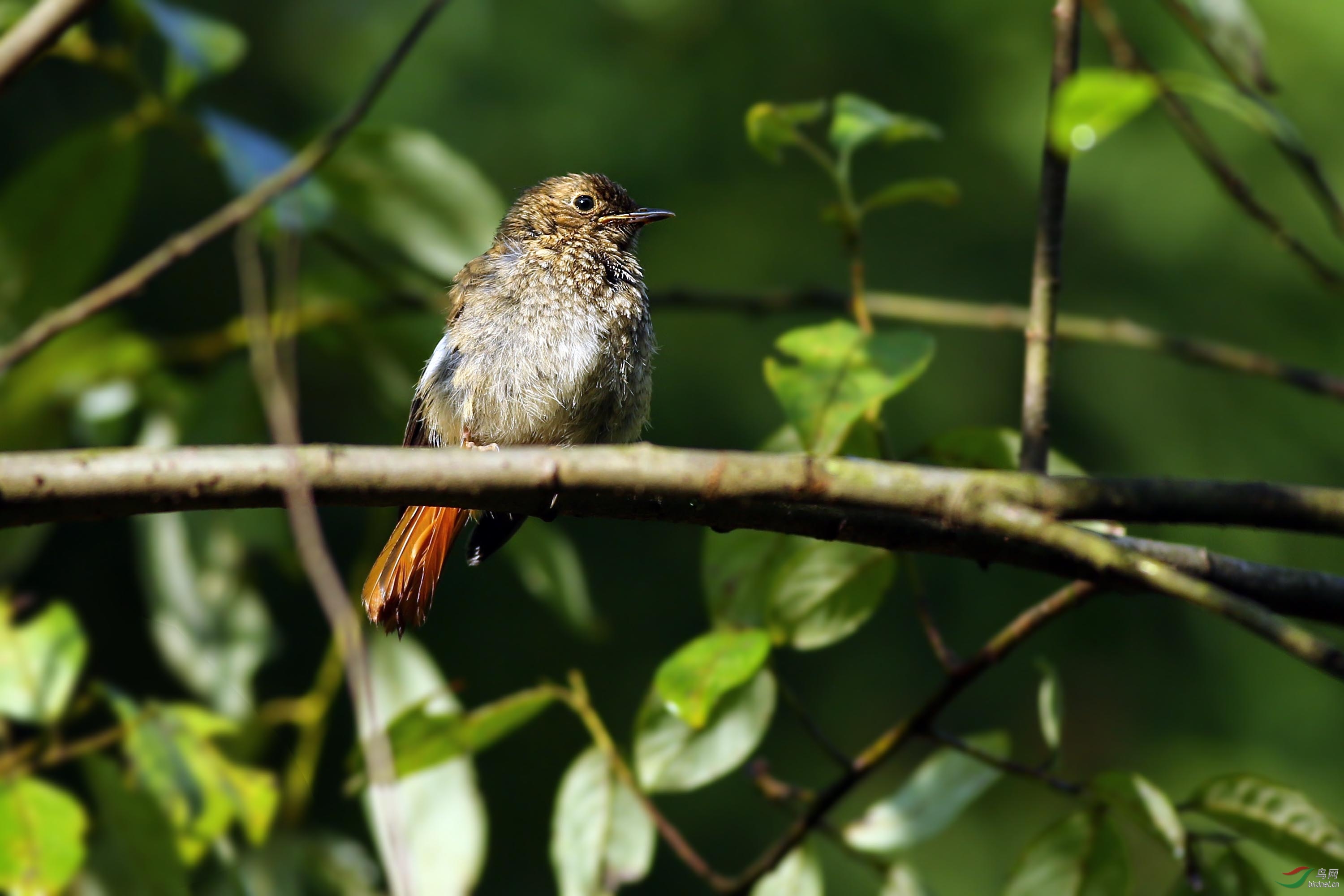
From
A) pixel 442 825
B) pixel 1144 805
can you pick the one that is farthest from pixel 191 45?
pixel 1144 805

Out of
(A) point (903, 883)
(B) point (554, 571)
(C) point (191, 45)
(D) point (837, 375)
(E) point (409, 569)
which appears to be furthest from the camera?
(B) point (554, 571)

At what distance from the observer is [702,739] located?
7.95ft

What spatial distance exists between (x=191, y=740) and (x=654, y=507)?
1484 millimetres

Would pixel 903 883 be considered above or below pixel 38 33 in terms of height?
below

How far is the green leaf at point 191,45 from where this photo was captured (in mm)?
3018

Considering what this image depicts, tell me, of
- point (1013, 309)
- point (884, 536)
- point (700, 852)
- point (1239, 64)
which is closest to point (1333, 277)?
point (1239, 64)

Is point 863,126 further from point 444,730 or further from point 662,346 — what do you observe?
point 662,346

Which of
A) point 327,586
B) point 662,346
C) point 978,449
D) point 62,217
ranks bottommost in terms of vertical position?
point 662,346

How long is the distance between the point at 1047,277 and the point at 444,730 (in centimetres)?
145

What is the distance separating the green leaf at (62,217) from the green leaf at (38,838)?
53.4 inches

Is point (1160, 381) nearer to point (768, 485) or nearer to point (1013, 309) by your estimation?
point (1013, 309)

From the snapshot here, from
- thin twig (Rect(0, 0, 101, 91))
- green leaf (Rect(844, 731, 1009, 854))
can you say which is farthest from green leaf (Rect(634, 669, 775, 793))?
thin twig (Rect(0, 0, 101, 91))

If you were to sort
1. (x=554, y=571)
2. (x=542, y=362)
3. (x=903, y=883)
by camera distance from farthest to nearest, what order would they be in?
(x=542, y=362) → (x=554, y=571) → (x=903, y=883)

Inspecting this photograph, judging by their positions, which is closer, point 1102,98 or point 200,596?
point 1102,98
